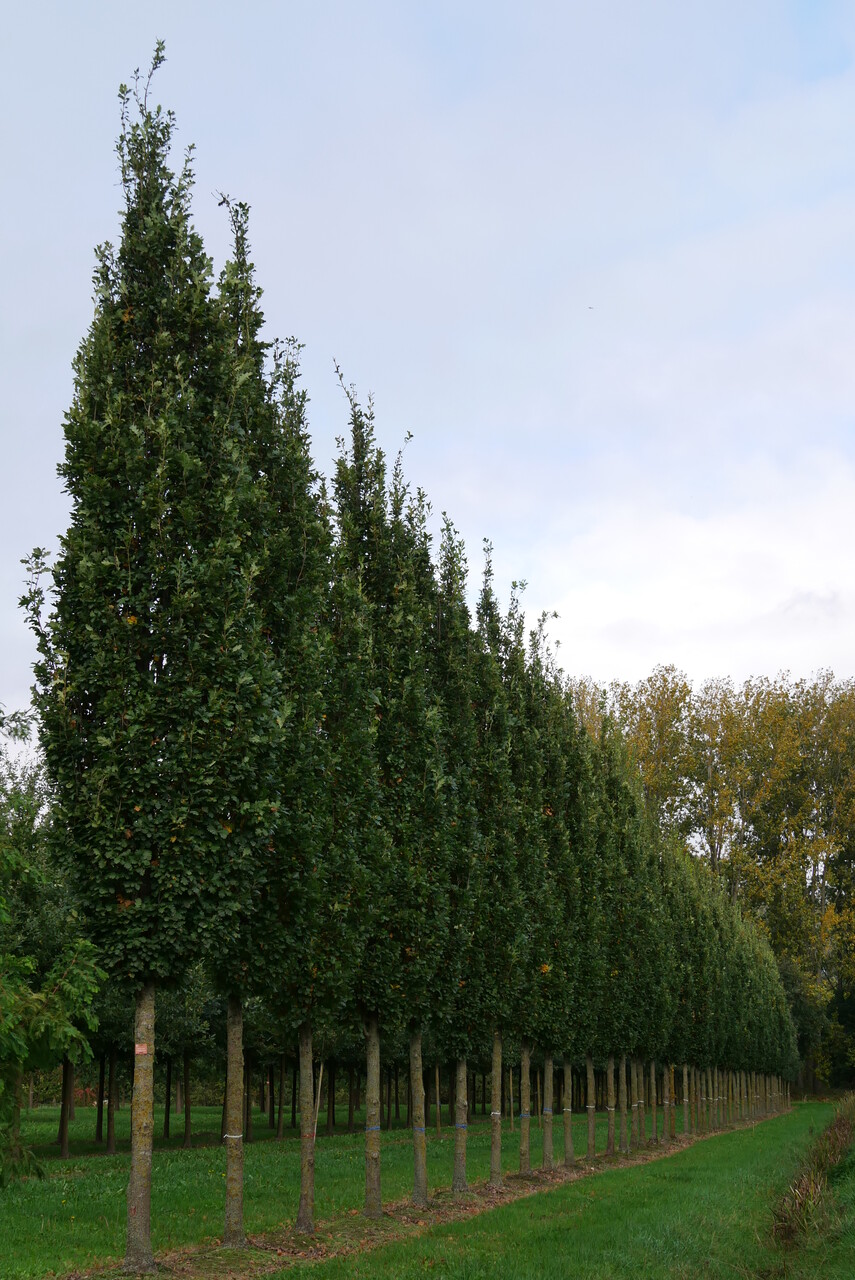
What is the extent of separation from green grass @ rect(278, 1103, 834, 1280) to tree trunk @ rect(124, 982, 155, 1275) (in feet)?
5.85

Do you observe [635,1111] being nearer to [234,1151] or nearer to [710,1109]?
[710,1109]

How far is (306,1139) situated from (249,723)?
747 centimetres

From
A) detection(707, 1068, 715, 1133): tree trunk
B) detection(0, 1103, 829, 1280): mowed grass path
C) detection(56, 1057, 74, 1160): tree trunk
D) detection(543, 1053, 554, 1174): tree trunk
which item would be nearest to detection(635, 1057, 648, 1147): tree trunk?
detection(0, 1103, 829, 1280): mowed grass path

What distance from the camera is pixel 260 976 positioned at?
666 inches

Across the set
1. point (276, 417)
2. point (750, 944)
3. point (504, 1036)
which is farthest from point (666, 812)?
point (276, 417)

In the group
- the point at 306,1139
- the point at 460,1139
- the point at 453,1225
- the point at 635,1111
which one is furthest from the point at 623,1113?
the point at 306,1139

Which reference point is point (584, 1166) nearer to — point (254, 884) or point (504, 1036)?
point (504, 1036)

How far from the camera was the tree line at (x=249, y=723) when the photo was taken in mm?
14617

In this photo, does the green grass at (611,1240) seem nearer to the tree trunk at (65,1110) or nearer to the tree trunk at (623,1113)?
the tree trunk at (623,1113)

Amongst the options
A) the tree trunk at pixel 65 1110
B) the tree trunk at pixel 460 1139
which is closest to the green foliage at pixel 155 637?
the tree trunk at pixel 460 1139

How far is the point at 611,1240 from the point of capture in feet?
55.0

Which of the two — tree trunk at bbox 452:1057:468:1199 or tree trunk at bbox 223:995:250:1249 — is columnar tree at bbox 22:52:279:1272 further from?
tree trunk at bbox 452:1057:468:1199

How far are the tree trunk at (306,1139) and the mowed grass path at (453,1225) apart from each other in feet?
3.34

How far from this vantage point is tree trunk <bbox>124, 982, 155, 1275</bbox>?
13648mm
